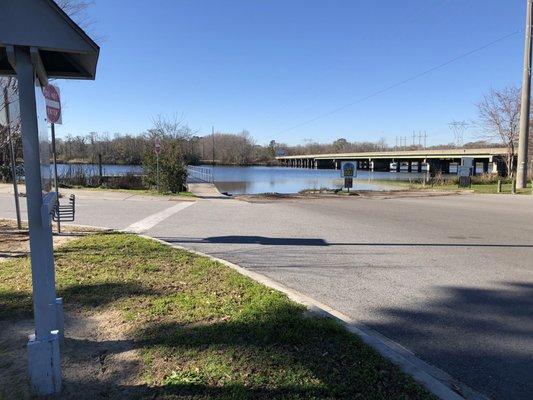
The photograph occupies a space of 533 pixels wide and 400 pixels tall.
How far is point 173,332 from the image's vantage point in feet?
12.8

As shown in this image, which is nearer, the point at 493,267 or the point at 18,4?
the point at 18,4

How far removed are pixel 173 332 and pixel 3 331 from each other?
155 centimetres

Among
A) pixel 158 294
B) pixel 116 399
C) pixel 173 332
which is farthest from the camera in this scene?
pixel 158 294

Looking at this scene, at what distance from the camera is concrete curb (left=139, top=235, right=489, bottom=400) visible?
3105mm

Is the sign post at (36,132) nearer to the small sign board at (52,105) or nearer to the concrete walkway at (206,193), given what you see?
A: the small sign board at (52,105)

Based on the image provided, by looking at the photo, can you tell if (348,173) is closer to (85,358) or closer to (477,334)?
(477,334)

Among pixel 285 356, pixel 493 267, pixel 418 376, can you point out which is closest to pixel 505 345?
pixel 418 376

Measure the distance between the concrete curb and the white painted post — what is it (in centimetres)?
245

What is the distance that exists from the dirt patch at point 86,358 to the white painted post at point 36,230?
0.19 metres

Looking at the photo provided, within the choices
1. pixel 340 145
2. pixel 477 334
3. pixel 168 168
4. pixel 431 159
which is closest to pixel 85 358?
pixel 477 334

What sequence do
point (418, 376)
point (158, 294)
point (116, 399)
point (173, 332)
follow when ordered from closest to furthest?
point (116, 399) < point (418, 376) < point (173, 332) < point (158, 294)

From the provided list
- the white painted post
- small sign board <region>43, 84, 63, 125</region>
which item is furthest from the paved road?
small sign board <region>43, 84, 63, 125</region>

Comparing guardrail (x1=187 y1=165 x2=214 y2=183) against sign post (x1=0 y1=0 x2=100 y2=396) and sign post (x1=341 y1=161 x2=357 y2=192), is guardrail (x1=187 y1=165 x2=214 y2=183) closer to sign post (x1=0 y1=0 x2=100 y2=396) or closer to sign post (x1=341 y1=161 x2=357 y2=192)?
sign post (x1=341 y1=161 x2=357 y2=192)

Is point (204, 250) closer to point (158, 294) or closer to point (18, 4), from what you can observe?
point (158, 294)
